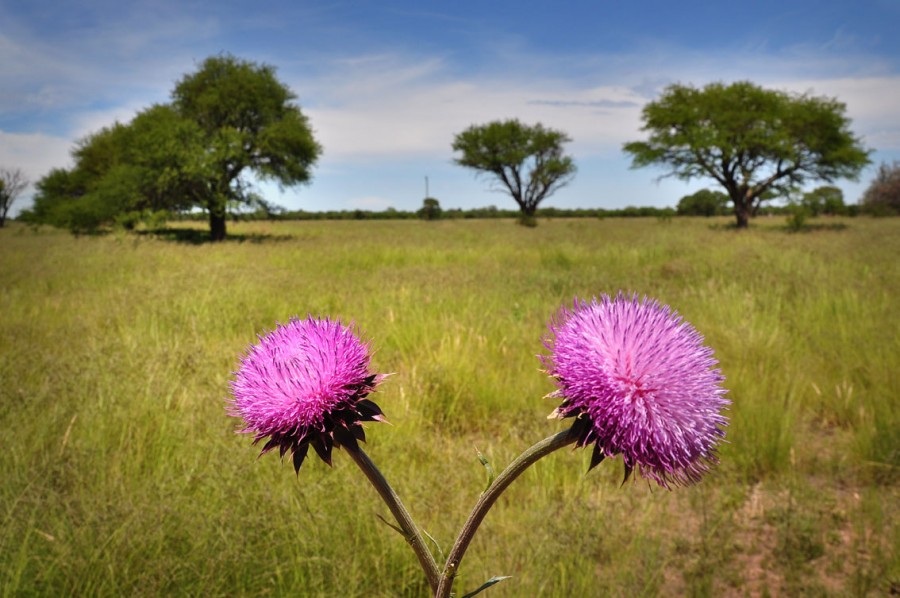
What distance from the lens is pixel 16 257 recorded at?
14.2 m

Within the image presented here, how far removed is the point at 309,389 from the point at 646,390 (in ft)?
1.86

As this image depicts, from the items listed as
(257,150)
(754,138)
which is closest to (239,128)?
(257,150)

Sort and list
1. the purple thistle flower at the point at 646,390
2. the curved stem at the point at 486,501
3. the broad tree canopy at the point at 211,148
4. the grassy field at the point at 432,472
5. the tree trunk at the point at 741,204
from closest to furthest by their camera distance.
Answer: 1. the curved stem at the point at 486,501
2. the purple thistle flower at the point at 646,390
3. the grassy field at the point at 432,472
4. the broad tree canopy at the point at 211,148
5. the tree trunk at the point at 741,204

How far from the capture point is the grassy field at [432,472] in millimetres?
2484

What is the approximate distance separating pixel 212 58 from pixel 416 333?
2846 centimetres

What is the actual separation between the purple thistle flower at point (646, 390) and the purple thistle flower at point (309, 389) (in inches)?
14.0

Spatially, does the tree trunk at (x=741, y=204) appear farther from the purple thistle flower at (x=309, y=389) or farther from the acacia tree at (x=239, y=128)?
the purple thistle flower at (x=309, y=389)

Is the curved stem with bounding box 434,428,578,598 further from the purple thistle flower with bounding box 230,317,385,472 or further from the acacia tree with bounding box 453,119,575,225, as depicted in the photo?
the acacia tree with bounding box 453,119,575,225

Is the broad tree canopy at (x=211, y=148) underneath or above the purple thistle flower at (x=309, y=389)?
above

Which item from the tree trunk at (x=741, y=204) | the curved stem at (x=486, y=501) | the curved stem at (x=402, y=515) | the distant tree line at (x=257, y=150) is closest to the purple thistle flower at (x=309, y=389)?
the curved stem at (x=402, y=515)

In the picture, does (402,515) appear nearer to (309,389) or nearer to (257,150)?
(309,389)

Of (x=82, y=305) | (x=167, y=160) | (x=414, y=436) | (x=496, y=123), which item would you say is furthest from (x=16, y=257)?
(x=496, y=123)

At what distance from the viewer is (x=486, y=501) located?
0.78m

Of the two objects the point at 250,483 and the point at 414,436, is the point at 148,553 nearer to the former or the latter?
the point at 250,483
